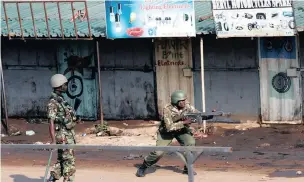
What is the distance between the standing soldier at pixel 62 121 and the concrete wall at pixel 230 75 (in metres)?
5.88

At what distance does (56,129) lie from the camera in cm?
1044

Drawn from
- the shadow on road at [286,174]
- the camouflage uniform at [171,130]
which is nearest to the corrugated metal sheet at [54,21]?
the camouflage uniform at [171,130]

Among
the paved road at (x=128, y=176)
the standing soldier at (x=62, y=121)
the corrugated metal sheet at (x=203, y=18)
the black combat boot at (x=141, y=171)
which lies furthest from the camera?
the corrugated metal sheet at (x=203, y=18)

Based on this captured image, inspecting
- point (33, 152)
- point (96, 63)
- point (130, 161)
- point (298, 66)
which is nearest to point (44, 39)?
point (96, 63)

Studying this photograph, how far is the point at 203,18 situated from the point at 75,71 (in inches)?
135

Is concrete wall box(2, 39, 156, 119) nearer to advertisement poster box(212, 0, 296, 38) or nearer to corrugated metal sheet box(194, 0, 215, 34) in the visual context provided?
corrugated metal sheet box(194, 0, 215, 34)

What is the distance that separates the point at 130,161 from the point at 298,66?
4.26m

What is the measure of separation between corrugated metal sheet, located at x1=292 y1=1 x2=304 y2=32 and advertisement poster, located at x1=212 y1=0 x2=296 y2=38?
144mm

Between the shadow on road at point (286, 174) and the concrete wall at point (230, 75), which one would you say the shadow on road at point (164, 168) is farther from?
the concrete wall at point (230, 75)

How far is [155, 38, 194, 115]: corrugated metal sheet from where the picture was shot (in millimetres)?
15859

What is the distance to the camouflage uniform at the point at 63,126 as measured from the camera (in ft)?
33.7

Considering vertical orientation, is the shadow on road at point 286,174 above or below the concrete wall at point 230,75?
below

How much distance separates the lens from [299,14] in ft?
47.9

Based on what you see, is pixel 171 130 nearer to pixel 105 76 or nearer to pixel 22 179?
pixel 22 179
